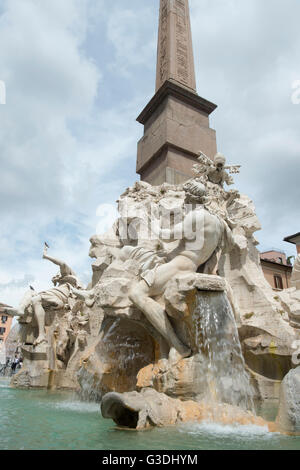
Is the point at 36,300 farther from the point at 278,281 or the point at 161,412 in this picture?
the point at 278,281

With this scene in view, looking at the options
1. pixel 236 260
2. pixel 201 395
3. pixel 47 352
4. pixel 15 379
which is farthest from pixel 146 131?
pixel 201 395

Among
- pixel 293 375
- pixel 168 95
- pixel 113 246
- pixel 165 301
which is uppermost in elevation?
pixel 168 95

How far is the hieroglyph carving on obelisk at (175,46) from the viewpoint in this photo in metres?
10.8

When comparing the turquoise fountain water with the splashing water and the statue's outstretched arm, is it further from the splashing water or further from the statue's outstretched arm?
the statue's outstretched arm

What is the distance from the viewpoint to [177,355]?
406cm

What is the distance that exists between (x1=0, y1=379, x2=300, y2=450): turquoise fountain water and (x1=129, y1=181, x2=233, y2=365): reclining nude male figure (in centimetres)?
106

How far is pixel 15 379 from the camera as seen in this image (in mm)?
7527

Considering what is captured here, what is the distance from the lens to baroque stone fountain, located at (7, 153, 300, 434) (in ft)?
12.2

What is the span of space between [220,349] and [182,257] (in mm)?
1275

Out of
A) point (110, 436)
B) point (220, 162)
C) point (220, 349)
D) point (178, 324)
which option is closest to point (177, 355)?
point (178, 324)

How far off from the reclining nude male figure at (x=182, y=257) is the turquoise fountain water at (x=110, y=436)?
106 cm
